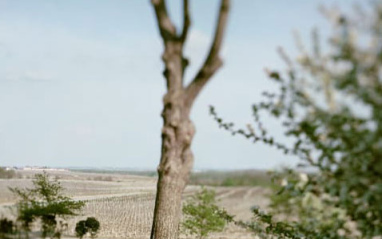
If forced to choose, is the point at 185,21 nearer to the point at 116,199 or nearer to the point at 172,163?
the point at 172,163

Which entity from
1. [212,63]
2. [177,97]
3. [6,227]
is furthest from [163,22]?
[6,227]

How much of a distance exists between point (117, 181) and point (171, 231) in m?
11.3

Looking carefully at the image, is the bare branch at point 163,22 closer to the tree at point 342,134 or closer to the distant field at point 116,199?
the tree at point 342,134

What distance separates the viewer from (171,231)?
5.71m

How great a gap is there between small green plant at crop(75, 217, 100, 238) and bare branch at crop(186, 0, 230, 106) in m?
4.35

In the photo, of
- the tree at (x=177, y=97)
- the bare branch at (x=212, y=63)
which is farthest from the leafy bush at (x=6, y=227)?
the bare branch at (x=212, y=63)

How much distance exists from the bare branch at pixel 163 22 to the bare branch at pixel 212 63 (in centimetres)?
44

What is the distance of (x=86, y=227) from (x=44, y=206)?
9.66 feet

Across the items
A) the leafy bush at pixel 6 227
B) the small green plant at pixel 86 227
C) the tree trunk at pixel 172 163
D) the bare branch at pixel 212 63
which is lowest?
the small green plant at pixel 86 227

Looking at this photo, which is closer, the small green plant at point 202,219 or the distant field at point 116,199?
the distant field at point 116,199

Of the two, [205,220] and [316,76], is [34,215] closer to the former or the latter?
[316,76]

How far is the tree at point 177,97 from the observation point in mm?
4957

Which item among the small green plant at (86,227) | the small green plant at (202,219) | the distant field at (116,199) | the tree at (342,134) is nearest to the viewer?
the tree at (342,134)

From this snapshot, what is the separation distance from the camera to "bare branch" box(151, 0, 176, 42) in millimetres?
4957
